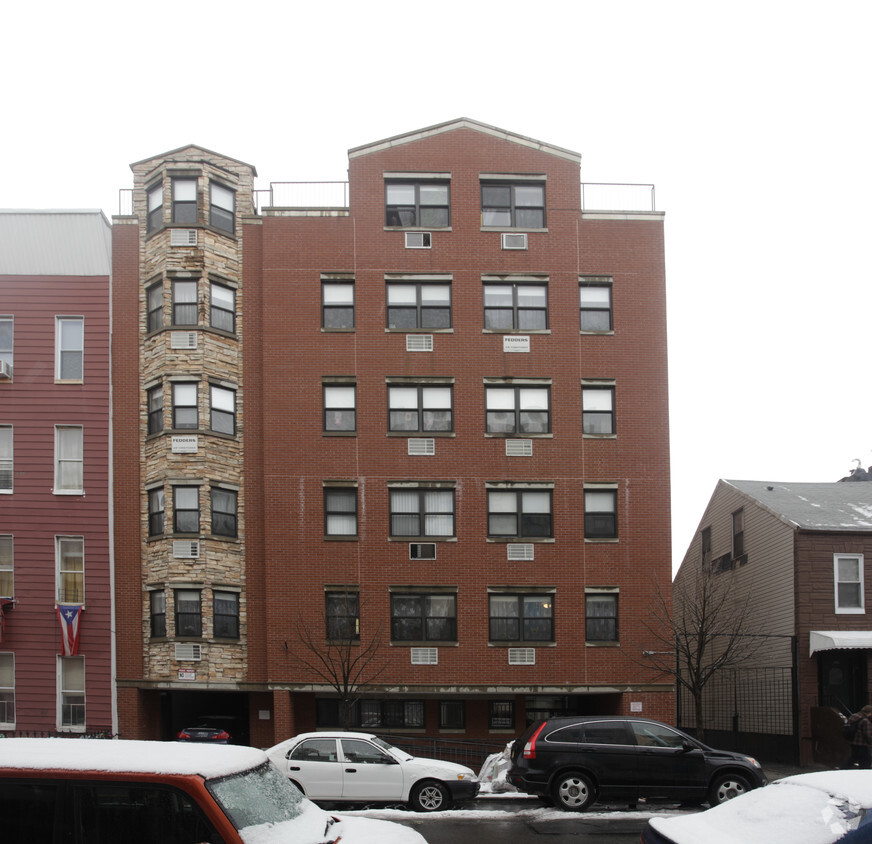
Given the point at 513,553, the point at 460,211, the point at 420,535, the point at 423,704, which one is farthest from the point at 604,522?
the point at 460,211

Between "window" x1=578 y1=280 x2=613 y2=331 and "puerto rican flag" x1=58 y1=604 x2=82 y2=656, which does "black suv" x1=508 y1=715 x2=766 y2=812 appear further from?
"puerto rican flag" x1=58 y1=604 x2=82 y2=656

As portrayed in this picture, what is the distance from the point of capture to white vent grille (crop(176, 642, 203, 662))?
1077 inches

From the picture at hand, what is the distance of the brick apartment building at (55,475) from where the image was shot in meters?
27.9

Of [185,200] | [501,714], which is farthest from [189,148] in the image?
[501,714]

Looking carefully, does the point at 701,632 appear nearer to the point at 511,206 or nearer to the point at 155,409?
the point at 511,206

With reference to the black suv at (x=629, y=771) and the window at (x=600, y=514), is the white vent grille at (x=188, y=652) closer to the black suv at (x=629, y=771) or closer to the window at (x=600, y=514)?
the window at (x=600, y=514)

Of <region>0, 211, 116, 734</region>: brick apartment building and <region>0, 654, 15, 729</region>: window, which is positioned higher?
<region>0, 211, 116, 734</region>: brick apartment building

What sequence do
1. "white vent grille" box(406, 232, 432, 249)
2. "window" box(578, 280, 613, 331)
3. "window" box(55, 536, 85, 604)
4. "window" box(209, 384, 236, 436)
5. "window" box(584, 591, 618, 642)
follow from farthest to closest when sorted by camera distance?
1. "window" box(578, 280, 613, 331)
2. "white vent grille" box(406, 232, 432, 249)
3. "window" box(209, 384, 236, 436)
4. "window" box(55, 536, 85, 604)
5. "window" box(584, 591, 618, 642)

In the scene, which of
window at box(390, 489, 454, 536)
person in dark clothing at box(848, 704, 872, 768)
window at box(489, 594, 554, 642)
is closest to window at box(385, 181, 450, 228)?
window at box(390, 489, 454, 536)

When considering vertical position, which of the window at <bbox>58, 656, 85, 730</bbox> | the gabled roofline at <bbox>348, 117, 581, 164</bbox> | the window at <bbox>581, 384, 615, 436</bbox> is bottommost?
the window at <bbox>58, 656, 85, 730</bbox>

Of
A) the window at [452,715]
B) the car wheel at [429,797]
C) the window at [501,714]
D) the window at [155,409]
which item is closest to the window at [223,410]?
the window at [155,409]

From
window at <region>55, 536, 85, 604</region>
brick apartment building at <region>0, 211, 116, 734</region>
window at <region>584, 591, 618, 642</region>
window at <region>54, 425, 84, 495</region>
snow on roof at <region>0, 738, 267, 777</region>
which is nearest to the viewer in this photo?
snow on roof at <region>0, 738, 267, 777</region>

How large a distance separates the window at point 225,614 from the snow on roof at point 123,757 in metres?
20.9

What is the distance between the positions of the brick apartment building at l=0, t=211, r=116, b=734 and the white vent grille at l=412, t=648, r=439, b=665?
327 inches
